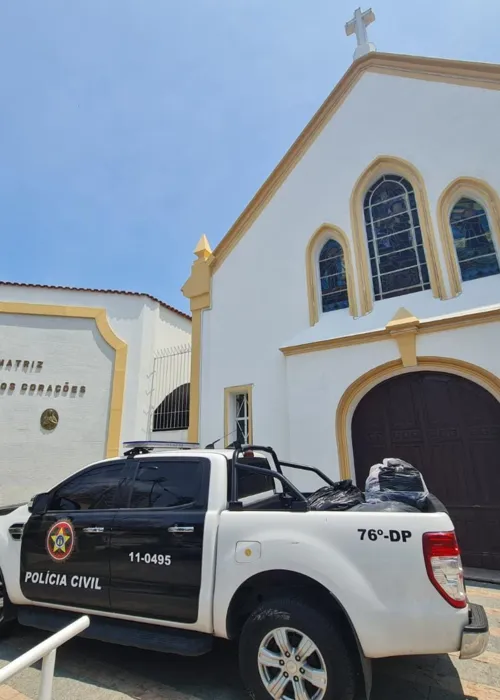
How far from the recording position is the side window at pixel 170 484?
10.6 feet

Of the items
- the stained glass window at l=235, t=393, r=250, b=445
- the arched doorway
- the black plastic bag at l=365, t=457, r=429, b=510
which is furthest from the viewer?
the stained glass window at l=235, t=393, r=250, b=445

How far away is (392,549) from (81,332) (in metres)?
10.1

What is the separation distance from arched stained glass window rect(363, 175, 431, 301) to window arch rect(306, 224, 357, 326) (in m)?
0.47

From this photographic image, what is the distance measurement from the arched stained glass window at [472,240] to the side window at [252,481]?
502cm

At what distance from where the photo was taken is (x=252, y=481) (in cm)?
379

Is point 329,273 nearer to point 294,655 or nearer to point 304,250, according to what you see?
point 304,250

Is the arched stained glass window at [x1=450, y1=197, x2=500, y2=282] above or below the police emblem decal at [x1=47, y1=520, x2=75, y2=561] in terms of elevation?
above

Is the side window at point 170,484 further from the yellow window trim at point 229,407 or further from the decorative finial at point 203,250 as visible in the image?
the decorative finial at point 203,250

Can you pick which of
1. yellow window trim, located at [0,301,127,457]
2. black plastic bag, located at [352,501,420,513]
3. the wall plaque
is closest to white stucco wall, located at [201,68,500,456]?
yellow window trim, located at [0,301,127,457]

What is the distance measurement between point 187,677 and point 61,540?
1566 millimetres

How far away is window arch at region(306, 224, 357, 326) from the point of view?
748 centimetres

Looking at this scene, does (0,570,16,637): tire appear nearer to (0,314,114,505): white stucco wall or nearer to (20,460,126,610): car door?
(20,460,126,610): car door

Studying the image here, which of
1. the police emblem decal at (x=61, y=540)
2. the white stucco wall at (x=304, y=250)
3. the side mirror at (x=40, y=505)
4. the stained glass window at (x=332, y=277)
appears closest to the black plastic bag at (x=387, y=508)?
the police emblem decal at (x=61, y=540)

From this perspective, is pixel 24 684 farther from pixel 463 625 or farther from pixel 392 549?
pixel 463 625
